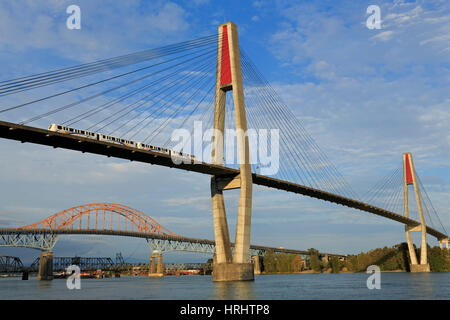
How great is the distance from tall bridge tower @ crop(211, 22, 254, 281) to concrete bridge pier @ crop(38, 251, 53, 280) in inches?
3135

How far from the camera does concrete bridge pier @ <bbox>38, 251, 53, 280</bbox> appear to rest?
389ft

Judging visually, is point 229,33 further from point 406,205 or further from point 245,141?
point 406,205

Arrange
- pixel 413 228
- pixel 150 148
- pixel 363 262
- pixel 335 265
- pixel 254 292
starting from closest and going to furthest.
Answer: pixel 254 292 → pixel 150 148 → pixel 413 228 → pixel 363 262 → pixel 335 265

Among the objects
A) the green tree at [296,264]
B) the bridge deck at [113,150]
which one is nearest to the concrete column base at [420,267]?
the green tree at [296,264]

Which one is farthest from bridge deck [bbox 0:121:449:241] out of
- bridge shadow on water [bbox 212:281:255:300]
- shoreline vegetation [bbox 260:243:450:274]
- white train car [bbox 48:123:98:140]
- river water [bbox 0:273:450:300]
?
shoreline vegetation [bbox 260:243:450:274]

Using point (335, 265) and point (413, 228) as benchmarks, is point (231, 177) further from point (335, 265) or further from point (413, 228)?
point (335, 265)

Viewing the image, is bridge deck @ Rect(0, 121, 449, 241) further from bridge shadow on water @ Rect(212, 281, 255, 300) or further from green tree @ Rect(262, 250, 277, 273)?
green tree @ Rect(262, 250, 277, 273)

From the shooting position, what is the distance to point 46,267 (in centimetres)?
12150

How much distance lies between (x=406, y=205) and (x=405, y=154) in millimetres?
16322

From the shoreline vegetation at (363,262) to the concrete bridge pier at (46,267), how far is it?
7775cm

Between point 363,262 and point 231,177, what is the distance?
10864cm

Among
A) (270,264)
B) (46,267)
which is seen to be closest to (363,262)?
(270,264)

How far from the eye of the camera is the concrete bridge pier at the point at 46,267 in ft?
389
